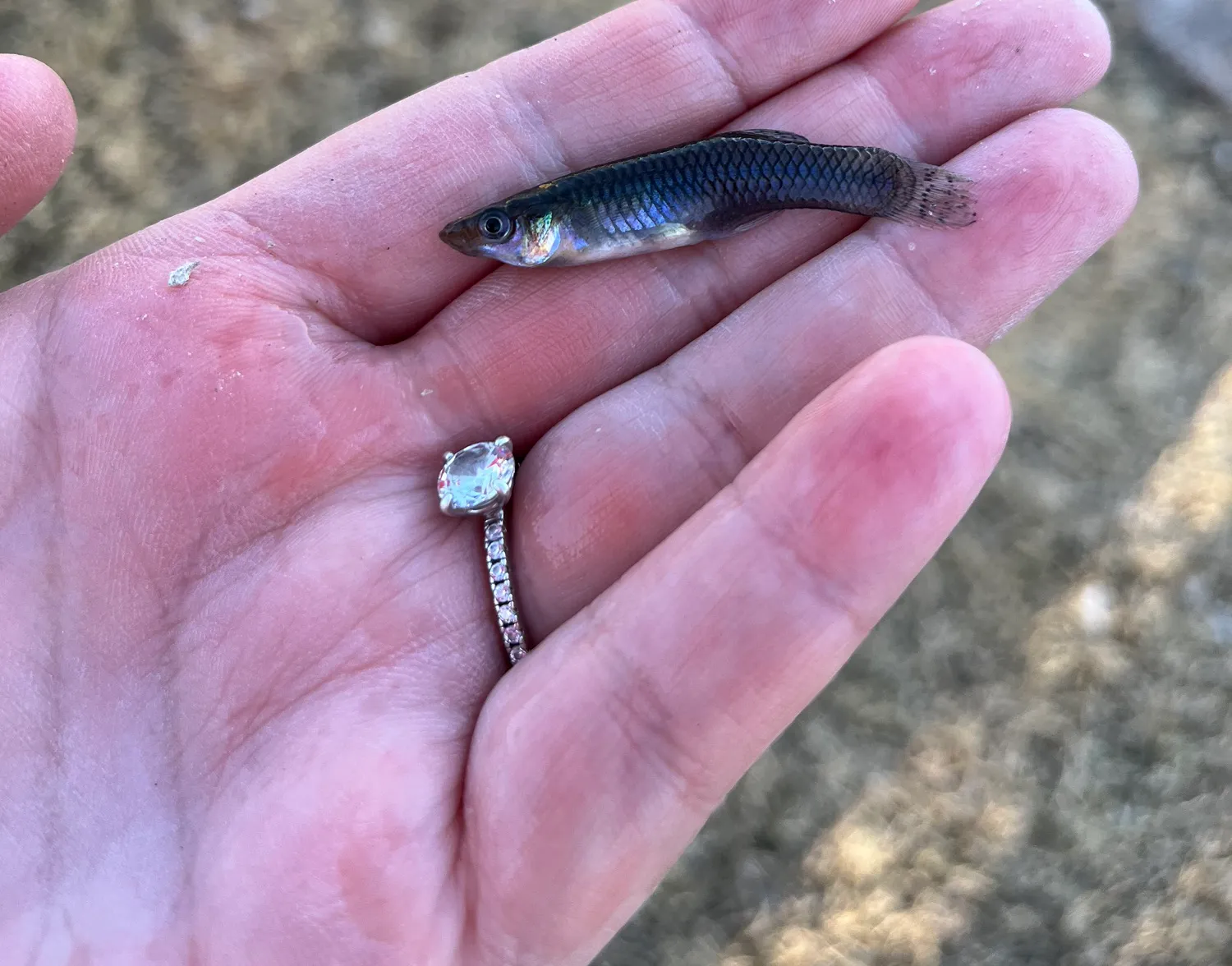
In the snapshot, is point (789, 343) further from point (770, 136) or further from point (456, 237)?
point (456, 237)

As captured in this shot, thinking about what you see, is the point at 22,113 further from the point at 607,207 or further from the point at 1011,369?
the point at 1011,369

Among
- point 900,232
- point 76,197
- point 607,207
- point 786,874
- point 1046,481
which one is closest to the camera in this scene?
point 900,232

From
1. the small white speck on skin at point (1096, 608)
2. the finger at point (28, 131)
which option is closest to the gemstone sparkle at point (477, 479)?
the finger at point (28, 131)

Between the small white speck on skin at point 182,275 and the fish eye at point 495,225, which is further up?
the small white speck on skin at point 182,275

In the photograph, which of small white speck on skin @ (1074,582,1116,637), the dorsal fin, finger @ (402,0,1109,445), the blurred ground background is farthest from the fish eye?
small white speck on skin @ (1074,582,1116,637)

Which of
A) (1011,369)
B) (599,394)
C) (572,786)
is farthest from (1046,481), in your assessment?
(572,786)

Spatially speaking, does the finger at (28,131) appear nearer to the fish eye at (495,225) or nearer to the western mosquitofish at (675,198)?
the western mosquitofish at (675,198)
